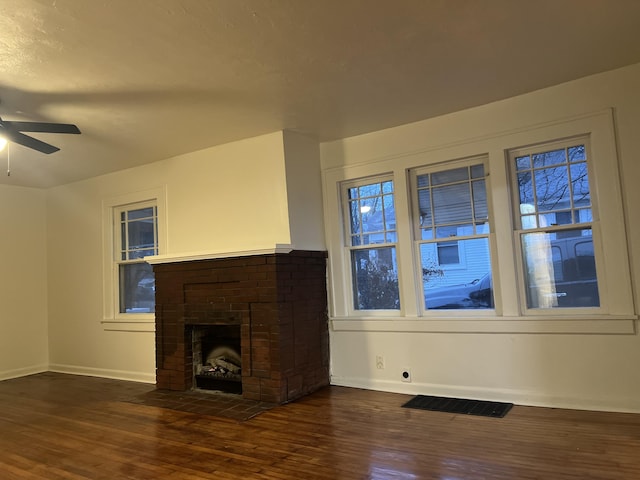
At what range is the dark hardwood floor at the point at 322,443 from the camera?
8.50 ft

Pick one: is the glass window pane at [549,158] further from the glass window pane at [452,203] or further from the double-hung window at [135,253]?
the double-hung window at [135,253]

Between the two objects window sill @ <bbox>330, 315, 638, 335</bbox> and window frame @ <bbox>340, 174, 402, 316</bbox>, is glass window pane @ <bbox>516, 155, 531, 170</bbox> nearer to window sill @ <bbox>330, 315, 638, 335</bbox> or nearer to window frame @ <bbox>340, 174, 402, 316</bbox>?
window frame @ <bbox>340, 174, 402, 316</bbox>

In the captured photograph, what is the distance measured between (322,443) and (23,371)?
193 inches

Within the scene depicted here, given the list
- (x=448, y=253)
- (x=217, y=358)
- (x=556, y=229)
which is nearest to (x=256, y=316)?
(x=217, y=358)

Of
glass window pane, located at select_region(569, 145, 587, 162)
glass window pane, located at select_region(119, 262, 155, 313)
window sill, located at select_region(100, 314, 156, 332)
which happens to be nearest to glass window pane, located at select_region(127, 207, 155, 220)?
glass window pane, located at select_region(119, 262, 155, 313)

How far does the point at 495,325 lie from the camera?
12.5 ft

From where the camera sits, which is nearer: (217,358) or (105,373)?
(217,358)

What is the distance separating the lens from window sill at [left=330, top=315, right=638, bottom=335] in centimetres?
337

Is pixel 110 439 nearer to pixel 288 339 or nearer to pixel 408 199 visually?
pixel 288 339

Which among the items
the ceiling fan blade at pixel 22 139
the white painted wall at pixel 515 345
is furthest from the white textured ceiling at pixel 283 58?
the ceiling fan blade at pixel 22 139

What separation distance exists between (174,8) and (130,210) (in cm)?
382

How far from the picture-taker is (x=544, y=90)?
143 inches

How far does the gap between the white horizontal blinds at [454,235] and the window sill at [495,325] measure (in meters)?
0.20

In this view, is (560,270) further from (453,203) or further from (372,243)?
(372,243)
